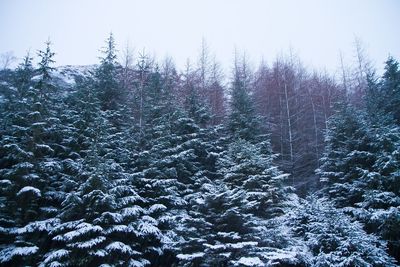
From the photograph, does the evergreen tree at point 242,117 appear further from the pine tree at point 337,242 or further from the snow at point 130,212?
the snow at point 130,212

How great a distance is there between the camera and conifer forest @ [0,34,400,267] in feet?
41.8

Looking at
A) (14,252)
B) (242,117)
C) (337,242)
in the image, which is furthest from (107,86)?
(337,242)

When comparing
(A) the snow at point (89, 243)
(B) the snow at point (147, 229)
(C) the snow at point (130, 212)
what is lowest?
(A) the snow at point (89, 243)

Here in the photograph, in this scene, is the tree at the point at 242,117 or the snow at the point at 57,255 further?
the tree at the point at 242,117

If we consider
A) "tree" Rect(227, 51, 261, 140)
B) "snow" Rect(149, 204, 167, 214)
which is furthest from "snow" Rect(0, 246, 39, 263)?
"tree" Rect(227, 51, 261, 140)

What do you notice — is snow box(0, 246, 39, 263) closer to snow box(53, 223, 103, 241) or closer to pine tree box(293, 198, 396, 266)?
snow box(53, 223, 103, 241)

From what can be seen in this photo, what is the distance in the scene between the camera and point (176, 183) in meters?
17.2

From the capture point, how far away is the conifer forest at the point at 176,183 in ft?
41.8

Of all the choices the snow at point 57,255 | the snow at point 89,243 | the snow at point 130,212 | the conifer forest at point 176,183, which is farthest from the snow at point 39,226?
the snow at point 130,212

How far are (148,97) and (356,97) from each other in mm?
24534

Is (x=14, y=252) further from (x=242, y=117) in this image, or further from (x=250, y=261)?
(x=242, y=117)

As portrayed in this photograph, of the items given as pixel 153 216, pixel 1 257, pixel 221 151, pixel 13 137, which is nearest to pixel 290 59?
pixel 221 151

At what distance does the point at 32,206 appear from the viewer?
1459 cm

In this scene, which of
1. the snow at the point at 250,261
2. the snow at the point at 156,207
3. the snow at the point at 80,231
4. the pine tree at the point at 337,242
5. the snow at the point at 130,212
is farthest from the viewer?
the snow at the point at 156,207
